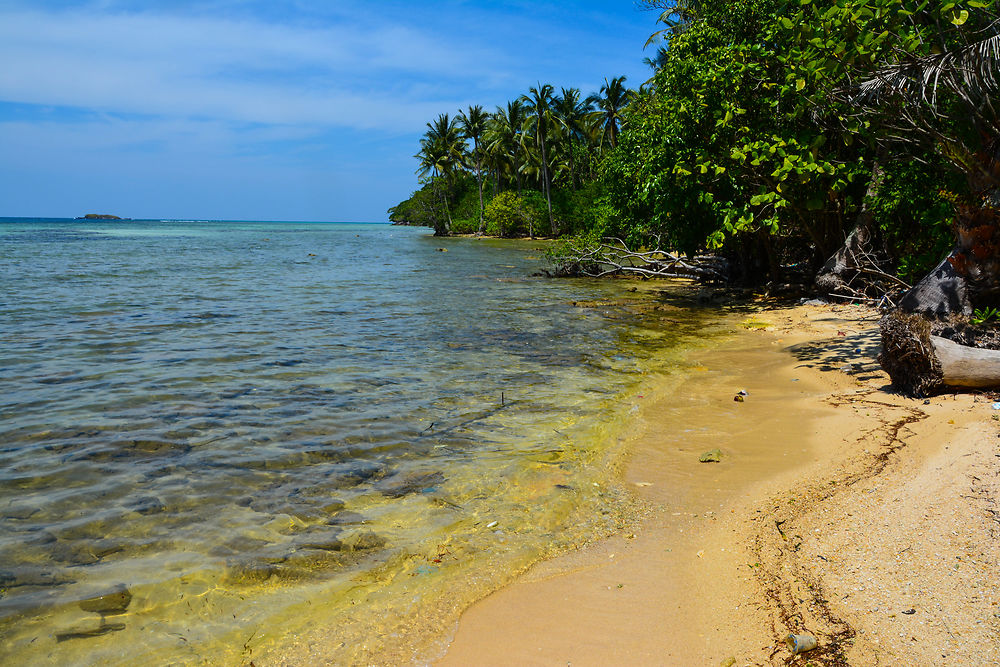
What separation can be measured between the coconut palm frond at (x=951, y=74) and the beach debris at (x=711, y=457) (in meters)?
4.94

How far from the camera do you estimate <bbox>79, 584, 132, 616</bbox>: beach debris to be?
3.59m

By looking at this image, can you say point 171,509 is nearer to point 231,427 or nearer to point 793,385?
point 231,427

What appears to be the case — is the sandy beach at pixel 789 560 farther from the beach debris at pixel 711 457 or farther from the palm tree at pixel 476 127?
the palm tree at pixel 476 127

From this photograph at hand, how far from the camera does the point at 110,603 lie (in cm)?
365

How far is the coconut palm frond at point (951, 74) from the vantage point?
684cm

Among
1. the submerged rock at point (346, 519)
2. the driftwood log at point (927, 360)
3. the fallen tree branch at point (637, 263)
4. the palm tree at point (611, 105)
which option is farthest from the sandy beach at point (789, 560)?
the palm tree at point (611, 105)

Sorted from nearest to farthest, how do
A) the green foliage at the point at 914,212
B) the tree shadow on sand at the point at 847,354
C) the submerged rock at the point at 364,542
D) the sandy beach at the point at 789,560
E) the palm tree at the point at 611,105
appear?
the sandy beach at the point at 789,560 < the submerged rock at the point at 364,542 < the tree shadow on sand at the point at 847,354 < the green foliage at the point at 914,212 < the palm tree at the point at 611,105

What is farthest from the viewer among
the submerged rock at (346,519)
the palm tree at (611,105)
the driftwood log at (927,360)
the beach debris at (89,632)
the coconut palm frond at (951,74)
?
the palm tree at (611,105)

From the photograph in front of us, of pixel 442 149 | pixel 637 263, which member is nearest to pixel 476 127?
pixel 442 149

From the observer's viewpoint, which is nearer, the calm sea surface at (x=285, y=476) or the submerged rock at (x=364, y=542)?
the calm sea surface at (x=285, y=476)

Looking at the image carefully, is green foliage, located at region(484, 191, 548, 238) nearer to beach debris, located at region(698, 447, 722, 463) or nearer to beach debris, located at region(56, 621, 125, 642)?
beach debris, located at region(698, 447, 722, 463)

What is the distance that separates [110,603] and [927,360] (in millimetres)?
7498

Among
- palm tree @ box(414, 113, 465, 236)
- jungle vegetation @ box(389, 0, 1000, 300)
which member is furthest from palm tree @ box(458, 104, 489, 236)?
jungle vegetation @ box(389, 0, 1000, 300)

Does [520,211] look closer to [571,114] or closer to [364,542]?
[571,114]
